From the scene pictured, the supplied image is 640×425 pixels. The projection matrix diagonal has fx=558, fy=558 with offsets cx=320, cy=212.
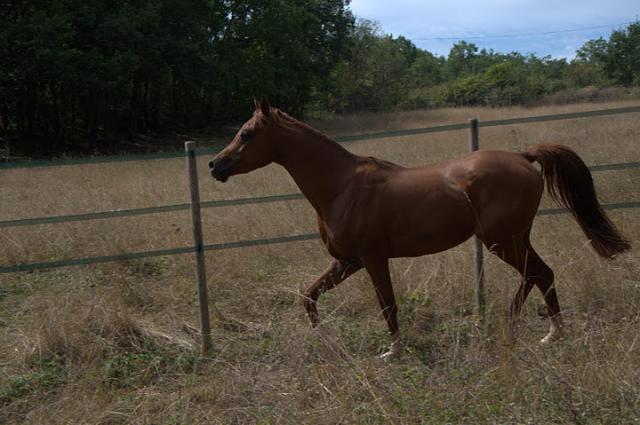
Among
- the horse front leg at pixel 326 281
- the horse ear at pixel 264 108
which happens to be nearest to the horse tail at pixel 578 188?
the horse front leg at pixel 326 281

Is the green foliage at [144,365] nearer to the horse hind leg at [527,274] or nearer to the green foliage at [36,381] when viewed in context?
the green foliage at [36,381]

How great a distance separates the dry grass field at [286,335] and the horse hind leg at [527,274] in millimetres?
166

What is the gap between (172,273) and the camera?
6266 millimetres

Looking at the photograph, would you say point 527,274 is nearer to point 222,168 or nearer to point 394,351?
point 394,351

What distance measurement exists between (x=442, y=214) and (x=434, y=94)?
172 ft

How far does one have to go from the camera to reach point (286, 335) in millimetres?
3969

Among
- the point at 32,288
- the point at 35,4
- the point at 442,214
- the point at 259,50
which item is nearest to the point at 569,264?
the point at 442,214

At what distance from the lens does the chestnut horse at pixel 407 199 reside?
4.19 metres

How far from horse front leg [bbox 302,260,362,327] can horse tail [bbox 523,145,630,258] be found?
5.55ft

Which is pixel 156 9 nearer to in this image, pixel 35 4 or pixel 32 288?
pixel 35 4

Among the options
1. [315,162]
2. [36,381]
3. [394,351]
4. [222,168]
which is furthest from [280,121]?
[36,381]

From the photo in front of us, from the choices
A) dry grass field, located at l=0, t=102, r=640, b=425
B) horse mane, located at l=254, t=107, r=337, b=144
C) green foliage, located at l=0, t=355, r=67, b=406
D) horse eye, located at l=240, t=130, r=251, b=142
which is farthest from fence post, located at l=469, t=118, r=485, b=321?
green foliage, located at l=0, t=355, r=67, b=406

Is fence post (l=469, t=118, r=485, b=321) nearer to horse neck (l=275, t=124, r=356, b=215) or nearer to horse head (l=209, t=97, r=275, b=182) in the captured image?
horse neck (l=275, t=124, r=356, b=215)

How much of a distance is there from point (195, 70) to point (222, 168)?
27.6 metres
